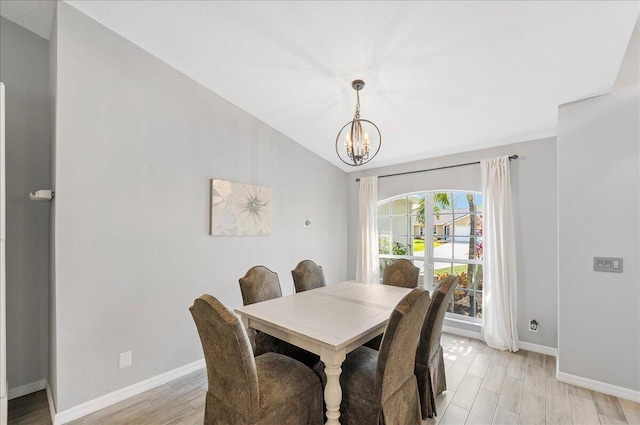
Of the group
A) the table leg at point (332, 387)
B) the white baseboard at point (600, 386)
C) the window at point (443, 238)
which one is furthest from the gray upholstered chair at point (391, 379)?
the window at point (443, 238)

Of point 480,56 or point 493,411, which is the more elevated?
point 480,56

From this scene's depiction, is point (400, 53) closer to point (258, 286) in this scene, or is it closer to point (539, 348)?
point (258, 286)

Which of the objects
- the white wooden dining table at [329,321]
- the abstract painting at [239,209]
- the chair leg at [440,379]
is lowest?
the chair leg at [440,379]

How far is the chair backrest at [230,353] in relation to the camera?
55.5 inches

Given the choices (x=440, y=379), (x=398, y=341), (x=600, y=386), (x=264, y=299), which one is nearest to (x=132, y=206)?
(x=264, y=299)

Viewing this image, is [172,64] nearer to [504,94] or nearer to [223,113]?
[223,113]

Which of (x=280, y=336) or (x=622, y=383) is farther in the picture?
(x=622, y=383)

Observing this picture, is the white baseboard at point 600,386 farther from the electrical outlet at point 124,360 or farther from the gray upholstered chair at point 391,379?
the electrical outlet at point 124,360

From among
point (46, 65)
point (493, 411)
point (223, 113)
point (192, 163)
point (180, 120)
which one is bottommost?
point (493, 411)

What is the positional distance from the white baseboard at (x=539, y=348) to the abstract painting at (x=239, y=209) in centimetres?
328

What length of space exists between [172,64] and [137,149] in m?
0.92

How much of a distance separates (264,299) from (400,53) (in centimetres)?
234

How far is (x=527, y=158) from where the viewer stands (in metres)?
3.34

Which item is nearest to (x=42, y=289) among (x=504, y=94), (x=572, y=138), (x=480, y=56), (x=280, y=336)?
(x=280, y=336)
